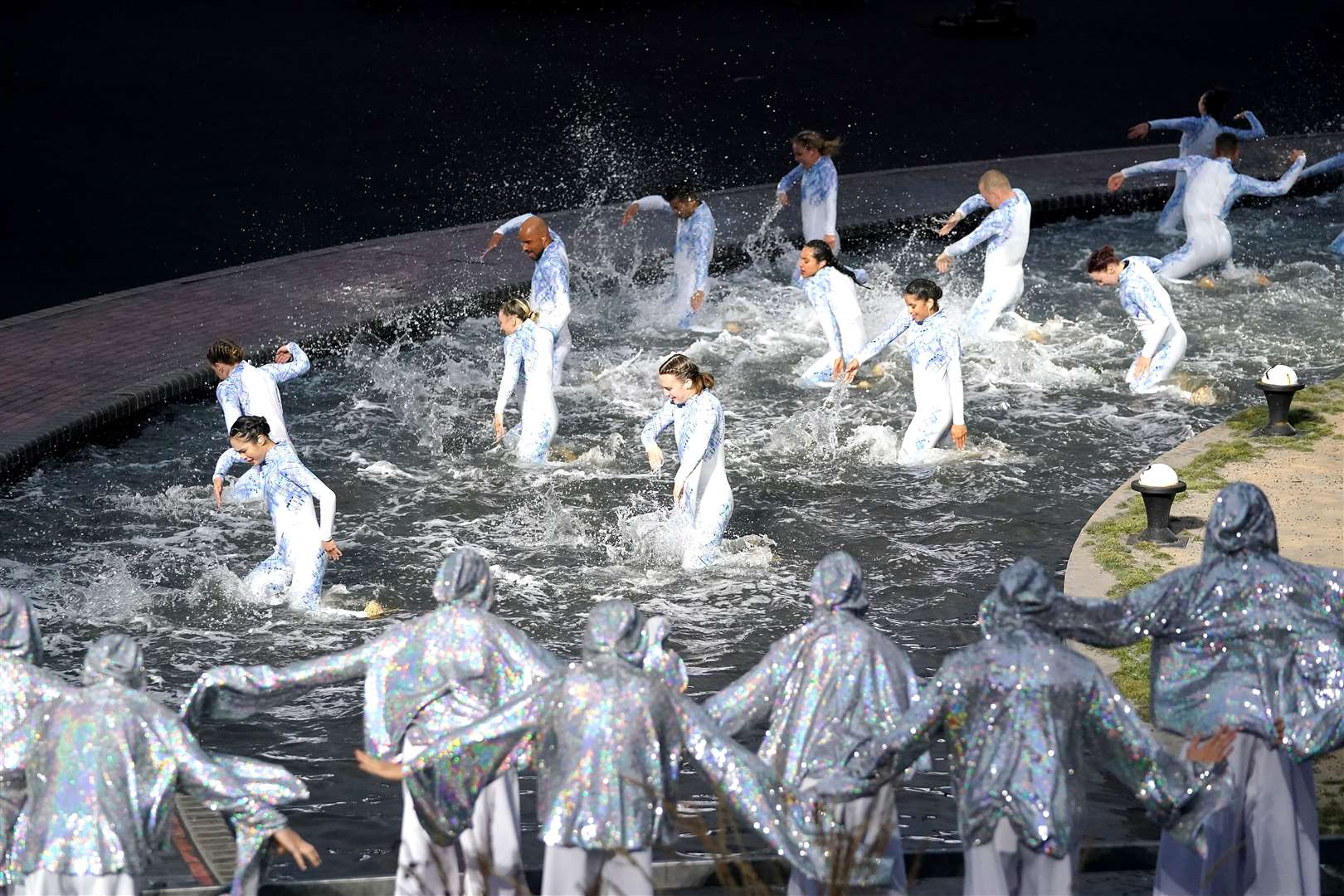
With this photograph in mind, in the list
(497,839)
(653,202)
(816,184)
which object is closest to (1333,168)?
(816,184)

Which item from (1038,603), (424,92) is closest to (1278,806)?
(1038,603)

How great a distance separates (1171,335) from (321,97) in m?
14.1

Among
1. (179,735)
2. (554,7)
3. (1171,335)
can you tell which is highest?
(554,7)

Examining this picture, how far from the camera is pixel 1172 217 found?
19.0m

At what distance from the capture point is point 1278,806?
6.70 metres

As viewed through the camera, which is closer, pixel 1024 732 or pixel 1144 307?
pixel 1024 732

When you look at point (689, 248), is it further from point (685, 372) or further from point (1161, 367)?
point (685, 372)

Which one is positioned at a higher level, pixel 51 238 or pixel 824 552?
pixel 51 238

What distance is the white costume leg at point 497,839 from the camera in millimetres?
6680

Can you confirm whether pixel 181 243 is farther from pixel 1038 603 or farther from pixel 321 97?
pixel 1038 603

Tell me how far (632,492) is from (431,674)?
19.2 feet

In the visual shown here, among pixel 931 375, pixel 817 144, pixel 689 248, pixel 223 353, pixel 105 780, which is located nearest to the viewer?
pixel 105 780

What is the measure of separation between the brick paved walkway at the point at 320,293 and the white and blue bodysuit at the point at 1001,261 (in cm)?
323

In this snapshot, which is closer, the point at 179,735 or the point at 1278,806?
the point at 179,735
